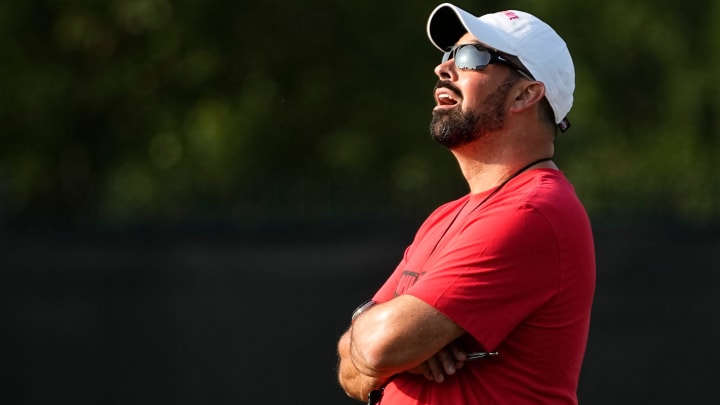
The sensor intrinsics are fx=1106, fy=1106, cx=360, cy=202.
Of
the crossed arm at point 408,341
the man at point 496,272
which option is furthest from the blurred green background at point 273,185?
the crossed arm at point 408,341

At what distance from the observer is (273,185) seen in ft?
21.6

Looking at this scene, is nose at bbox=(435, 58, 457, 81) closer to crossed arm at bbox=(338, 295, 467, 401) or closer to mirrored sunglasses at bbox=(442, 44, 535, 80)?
mirrored sunglasses at bbox=(442, 44, 535, 80)

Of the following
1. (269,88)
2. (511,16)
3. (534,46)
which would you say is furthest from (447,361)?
(269,88)

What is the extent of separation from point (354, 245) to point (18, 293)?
5.70 feet

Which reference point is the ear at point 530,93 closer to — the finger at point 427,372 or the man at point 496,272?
the man at point 496,272

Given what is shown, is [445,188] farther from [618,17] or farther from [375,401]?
[375,401]

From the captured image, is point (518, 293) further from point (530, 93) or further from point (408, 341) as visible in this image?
point (530, 93)

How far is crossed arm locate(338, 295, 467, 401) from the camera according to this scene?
98.0 inches

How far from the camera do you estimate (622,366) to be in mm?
5582

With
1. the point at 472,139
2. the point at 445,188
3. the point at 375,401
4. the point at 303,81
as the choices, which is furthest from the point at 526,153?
the point at 303,81

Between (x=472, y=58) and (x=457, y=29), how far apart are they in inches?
8.8

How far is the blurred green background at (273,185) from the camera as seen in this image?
5617 mm

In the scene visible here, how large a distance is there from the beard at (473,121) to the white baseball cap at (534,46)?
78 millimetres

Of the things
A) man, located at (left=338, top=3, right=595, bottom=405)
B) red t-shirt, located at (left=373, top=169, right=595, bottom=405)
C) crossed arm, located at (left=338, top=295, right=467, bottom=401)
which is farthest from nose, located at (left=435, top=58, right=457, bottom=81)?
crossed arm, located at (left=338, top=295, right=467, bottom=401)
